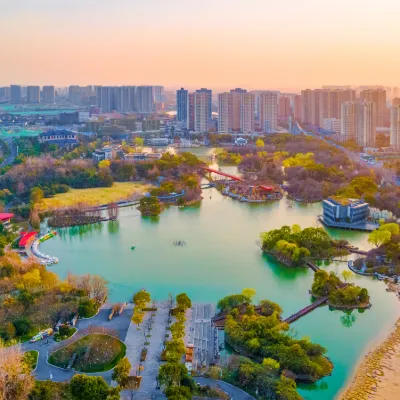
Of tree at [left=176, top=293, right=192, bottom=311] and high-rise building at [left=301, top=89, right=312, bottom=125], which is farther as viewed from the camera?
high-rise building at [left=301, top=89, right=312, bottom=125]

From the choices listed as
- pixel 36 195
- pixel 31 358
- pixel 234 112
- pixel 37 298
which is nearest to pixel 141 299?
pixel 37 298

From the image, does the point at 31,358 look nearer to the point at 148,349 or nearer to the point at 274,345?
the point at 148,349

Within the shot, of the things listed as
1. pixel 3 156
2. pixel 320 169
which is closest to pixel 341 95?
pixel 320 169

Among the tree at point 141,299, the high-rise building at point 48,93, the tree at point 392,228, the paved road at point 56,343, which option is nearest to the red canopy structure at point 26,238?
the paved road at point 56,343

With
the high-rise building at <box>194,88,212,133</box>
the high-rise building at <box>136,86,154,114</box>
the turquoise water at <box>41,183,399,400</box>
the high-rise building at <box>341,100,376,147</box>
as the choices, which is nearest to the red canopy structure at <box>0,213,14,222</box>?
the turquoise water at <box>41,183,399,400</box>

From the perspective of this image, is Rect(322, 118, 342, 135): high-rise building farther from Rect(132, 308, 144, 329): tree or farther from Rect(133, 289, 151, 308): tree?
Rect(132, 308, 144, 329): tree

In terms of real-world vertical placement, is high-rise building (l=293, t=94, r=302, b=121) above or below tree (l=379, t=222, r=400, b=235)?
above

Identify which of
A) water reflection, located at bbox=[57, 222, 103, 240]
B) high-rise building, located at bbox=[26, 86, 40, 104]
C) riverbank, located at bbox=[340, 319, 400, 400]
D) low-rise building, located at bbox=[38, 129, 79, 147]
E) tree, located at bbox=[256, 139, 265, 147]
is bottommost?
riverbank, located at bbox=[340, 319, 400, 400]

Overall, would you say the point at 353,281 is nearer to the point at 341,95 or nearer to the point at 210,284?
the point at 210,284
